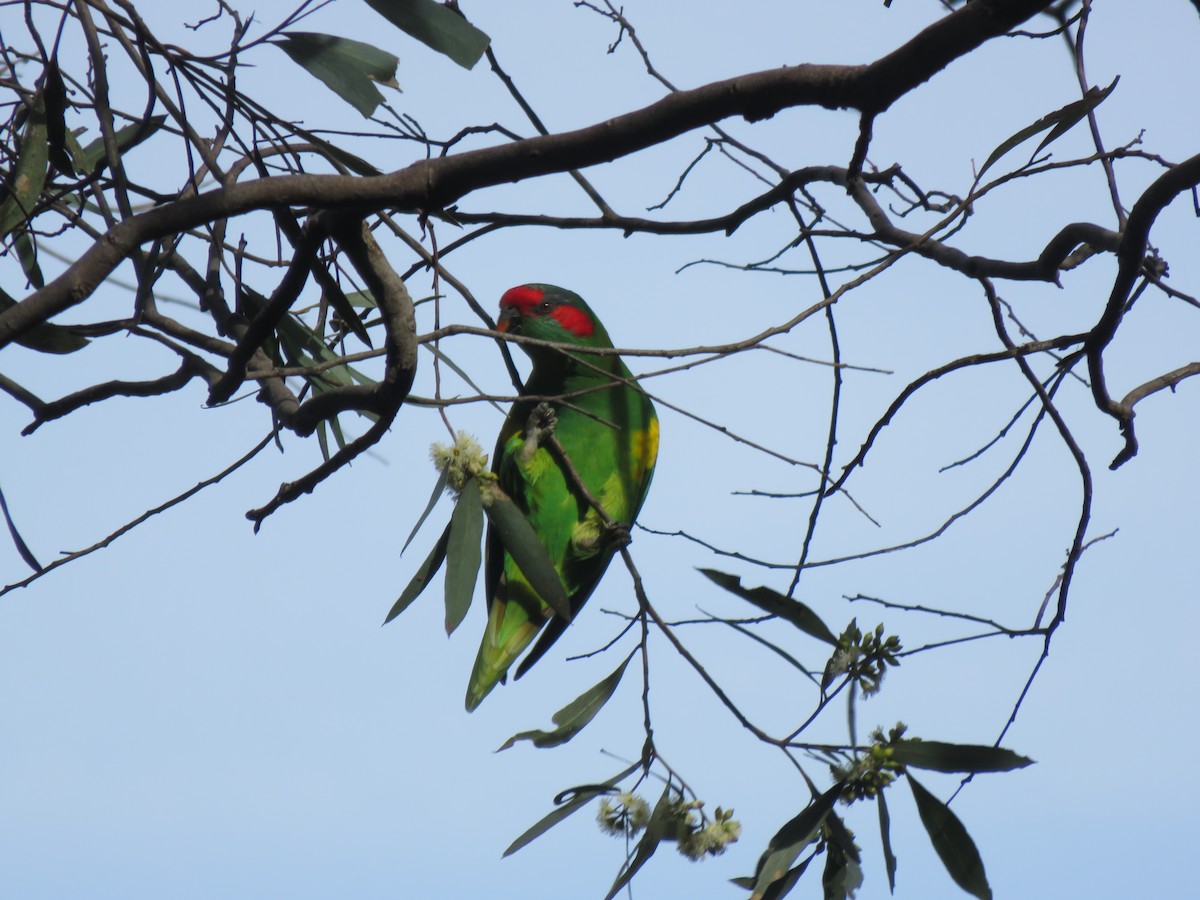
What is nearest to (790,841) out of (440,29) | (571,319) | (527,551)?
(527,551)

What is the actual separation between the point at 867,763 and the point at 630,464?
5.37 ft

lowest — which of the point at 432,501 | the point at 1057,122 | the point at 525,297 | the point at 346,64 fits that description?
the point at 432,501

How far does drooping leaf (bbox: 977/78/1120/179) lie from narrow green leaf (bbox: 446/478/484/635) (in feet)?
3.87

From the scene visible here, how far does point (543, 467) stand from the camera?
3.12 metres

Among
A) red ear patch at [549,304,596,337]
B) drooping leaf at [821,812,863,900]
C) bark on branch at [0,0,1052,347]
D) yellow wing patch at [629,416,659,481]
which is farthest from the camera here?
red ear patch at [549,304,596,337]

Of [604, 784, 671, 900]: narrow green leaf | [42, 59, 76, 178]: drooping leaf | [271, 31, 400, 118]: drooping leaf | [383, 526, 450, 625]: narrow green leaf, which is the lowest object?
[604, 784, 671, 900]: narrow green leaf

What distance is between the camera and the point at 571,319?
370 centimetres

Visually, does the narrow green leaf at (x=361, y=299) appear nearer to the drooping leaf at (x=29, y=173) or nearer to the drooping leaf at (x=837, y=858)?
the drooping leaf at (x=29, y=173)

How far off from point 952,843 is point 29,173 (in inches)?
84.7

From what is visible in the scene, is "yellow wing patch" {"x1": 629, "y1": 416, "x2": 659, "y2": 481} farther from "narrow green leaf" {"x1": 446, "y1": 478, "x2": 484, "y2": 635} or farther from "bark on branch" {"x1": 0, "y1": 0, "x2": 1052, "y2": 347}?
"bark on branch" {"x1": 0, "y1": 0, "x2": 1052, "y2": 347}

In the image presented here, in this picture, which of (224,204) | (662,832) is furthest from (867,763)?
(224,204)

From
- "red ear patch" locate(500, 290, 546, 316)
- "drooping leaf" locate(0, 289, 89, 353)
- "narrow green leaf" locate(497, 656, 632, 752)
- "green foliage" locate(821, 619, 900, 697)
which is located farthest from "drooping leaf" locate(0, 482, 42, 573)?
"red ear patch" locate(500, 290, 546, 316)

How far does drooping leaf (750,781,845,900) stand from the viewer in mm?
1882

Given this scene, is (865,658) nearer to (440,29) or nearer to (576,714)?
(576,714)
